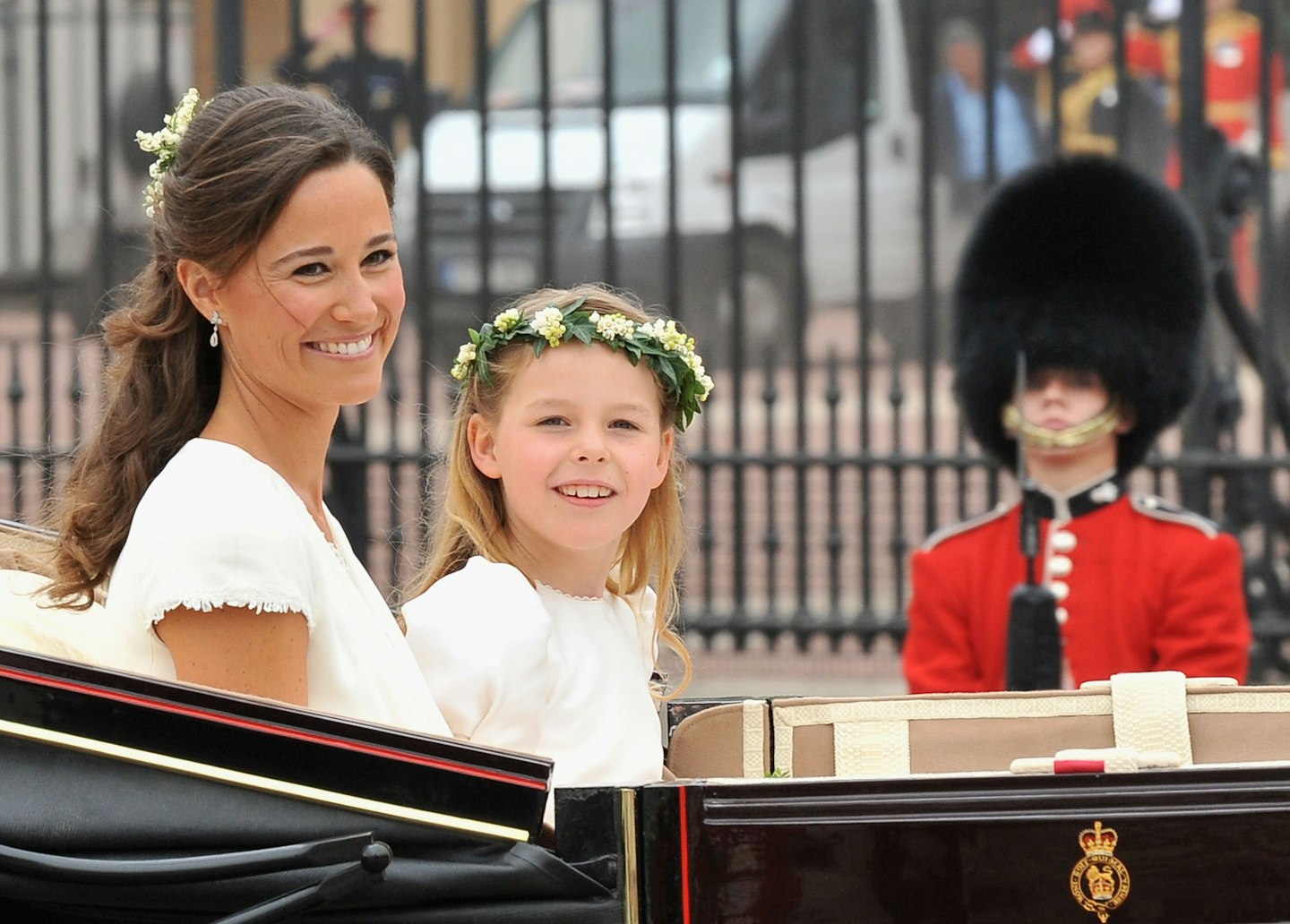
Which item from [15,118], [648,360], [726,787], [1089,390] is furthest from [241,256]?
[15,118]

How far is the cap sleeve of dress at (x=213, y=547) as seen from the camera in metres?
2.15

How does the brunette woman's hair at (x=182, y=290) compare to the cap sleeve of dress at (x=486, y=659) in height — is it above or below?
above

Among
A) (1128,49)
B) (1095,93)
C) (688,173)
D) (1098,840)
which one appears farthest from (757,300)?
(1098,840)

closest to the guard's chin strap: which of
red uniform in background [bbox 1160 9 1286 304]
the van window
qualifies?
red uniform in background [bbox 1160 9 1286 304]

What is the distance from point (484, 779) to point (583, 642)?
2.39 ft

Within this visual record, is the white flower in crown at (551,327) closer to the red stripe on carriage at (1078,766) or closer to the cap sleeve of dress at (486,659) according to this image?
the cap sleeve of dress at (486,659)

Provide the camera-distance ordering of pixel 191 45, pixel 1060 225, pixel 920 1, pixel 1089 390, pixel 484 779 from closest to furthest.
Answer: pixel 484 779
pixel 1089 390
pixel 1060 225
pixel 920 1
pixel 191 45

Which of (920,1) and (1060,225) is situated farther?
(920,1)

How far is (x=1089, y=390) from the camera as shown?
14.4 ft

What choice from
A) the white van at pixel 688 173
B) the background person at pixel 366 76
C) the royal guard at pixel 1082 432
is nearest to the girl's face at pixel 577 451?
the royal guard at pixel 1082 432

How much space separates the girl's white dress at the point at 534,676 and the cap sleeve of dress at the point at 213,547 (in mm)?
285

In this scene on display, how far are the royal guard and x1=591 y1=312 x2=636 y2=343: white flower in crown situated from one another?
1.47m

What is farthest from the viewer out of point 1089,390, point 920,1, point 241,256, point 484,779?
point 920,1

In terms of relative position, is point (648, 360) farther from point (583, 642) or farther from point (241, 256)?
point (241, 256)
